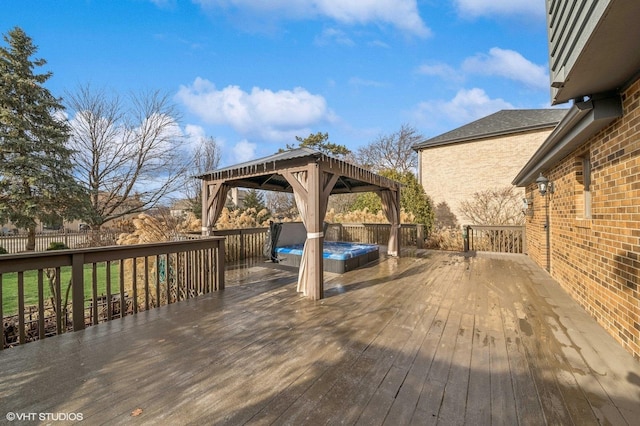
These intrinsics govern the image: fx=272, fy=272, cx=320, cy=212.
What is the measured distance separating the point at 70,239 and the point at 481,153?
22.3m

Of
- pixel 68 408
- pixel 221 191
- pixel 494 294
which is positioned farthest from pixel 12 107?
pixel 494 294

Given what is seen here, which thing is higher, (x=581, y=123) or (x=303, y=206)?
(x=581, y=123)

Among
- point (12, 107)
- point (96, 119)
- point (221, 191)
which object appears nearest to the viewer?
point (221, 191)

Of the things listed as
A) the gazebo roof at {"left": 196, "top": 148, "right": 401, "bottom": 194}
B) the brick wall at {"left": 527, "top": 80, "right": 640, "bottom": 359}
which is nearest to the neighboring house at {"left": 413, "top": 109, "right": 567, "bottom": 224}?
the gazebo roof at {"left": 196, "top": 148, "right": 401, "bottom": 194}

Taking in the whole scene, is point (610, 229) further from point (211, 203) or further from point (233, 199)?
point (233, 199)

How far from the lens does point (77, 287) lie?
3160 millimetres

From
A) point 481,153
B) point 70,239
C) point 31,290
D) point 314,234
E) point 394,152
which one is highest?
point 394,152

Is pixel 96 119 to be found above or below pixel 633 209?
above

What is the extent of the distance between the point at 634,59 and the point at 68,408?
494cm

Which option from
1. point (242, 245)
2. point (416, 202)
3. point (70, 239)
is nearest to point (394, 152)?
point (416, 202)

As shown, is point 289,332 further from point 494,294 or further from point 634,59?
point 634,59

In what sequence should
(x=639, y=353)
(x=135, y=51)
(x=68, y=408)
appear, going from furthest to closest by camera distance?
Answer: (x=135, y=51), (x=639, y=353), (x=68, y=408)

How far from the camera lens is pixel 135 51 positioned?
9828mm

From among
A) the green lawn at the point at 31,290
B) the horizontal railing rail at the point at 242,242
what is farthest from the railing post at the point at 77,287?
the horizontal railing rail at the point at 242,242
